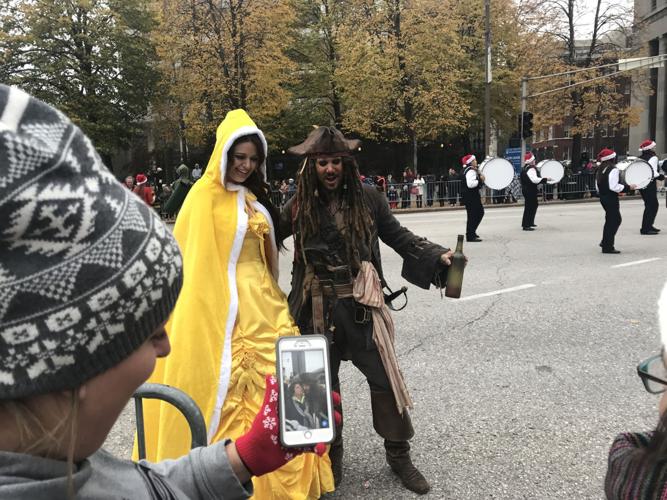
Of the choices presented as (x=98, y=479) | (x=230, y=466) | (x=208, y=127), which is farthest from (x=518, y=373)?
(x=208, y=127)

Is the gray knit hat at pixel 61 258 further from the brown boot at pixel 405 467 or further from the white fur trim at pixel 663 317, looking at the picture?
the brown boot at pixel 405 467

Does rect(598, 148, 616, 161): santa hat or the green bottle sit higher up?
rect(598, 148, 616, 161): santa hat

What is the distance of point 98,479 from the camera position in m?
0.95

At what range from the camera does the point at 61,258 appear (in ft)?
2.49

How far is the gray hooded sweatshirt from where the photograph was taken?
78 cm

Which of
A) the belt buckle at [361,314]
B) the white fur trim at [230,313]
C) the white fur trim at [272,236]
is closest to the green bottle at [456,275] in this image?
the belt buckle at [361,314]

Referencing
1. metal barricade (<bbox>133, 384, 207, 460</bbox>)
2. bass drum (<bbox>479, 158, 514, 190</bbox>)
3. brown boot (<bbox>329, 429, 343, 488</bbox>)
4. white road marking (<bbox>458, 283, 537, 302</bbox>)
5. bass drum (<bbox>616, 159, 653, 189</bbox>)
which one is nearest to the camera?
metal barricade (<bbox>133, 384, 207, 460</bbox>)

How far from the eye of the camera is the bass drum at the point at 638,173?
10.8m

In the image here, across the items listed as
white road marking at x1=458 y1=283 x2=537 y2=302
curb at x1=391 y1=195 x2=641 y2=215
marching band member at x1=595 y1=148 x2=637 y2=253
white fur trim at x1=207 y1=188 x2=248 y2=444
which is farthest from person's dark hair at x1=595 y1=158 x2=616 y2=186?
curb at x1=391 y1=195 x2=641 y2=215

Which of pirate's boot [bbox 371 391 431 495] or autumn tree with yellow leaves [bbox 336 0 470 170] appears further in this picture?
autumn tree with yellow leaves [bbox 336 0 470 170]

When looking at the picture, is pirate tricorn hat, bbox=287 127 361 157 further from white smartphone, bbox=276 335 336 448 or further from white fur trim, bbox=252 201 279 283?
white smartphone, bbox=276 335 336 448

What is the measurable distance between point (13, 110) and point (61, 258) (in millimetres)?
212

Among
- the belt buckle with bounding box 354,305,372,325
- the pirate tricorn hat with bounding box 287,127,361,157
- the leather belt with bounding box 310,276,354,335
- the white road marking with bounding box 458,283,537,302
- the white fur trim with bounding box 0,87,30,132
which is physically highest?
the pirate tricorn hat with bounding box 287,127,361,157

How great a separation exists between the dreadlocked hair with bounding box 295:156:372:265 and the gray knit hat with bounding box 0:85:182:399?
1.96m
